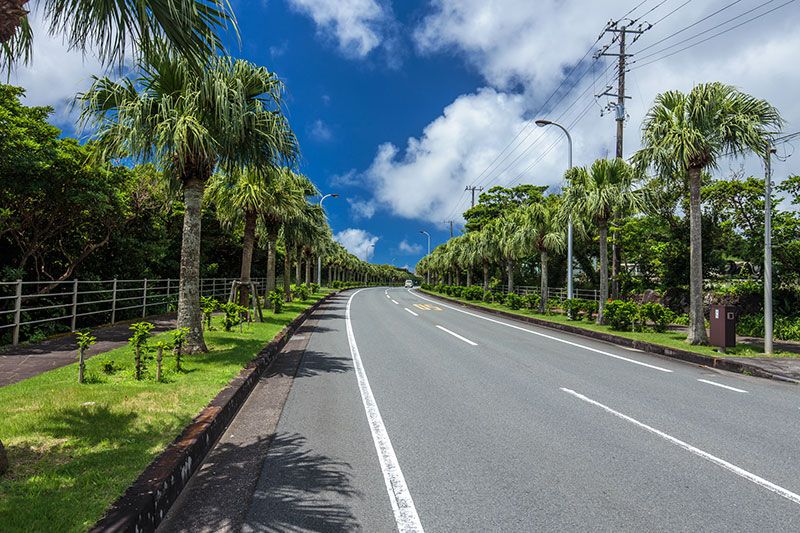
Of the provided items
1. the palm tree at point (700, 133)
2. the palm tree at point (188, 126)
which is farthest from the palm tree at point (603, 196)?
the palm tree at point (188, 126)

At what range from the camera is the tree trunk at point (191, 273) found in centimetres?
923

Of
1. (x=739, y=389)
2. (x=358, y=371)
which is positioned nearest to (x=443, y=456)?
(x=358, y=371)

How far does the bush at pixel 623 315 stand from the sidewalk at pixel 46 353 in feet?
49.7

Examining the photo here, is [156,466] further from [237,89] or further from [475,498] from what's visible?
[237,89]

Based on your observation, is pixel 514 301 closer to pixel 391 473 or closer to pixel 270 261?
pixel 270 261

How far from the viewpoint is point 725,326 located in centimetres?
1193

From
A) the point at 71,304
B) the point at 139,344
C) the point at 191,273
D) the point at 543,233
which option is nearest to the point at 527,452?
the point at 139,344

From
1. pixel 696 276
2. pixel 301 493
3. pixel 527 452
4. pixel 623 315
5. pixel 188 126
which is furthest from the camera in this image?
pixel 623 315

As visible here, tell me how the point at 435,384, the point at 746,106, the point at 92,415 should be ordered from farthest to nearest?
the point at 746,106
the point at 435,384
the point at 92,415

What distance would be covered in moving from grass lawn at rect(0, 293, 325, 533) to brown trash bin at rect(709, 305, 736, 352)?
11.7 metres

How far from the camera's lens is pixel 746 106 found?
12703 mm

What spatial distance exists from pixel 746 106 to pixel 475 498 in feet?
46.1

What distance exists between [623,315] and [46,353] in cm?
1645

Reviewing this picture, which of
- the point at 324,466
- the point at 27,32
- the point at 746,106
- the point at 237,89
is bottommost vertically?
the point at 324,466
